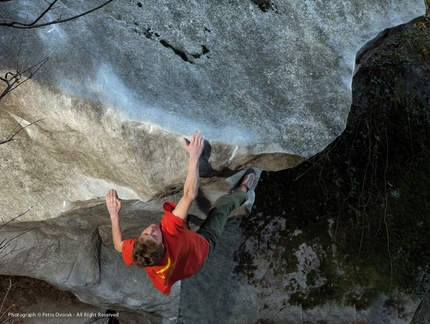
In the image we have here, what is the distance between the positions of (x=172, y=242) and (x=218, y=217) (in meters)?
0.80

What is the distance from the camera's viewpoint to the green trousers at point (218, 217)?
14.3 feet

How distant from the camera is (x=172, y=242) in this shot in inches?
148

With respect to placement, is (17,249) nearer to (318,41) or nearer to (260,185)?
(260,185)

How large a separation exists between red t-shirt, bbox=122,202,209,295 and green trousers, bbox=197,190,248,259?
313mm

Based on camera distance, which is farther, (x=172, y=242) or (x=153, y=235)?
(x=172, y=242)

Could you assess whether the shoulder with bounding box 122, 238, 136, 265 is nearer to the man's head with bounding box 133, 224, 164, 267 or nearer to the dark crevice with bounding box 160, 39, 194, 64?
the man's head with bounding box 133, 224, 164, 267

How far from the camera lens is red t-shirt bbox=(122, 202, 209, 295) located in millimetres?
3754

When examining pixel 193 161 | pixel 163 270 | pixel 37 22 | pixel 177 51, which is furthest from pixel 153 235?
pixel 37 22

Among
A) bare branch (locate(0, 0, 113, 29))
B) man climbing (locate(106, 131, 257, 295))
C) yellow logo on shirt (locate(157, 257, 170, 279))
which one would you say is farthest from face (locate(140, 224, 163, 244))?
bare branch (locate(0, 0, 113, 29))

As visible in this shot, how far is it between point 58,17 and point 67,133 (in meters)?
0.82

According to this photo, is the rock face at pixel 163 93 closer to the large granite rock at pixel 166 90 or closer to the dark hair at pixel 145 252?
the large granite rock at pixel 166 90

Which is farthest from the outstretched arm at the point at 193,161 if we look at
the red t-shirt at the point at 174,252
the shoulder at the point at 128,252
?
the shoulder at the point at 128,252

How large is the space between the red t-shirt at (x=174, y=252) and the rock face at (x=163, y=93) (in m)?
0.25

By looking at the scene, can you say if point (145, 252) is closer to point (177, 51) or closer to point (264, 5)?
point (177, 51)
